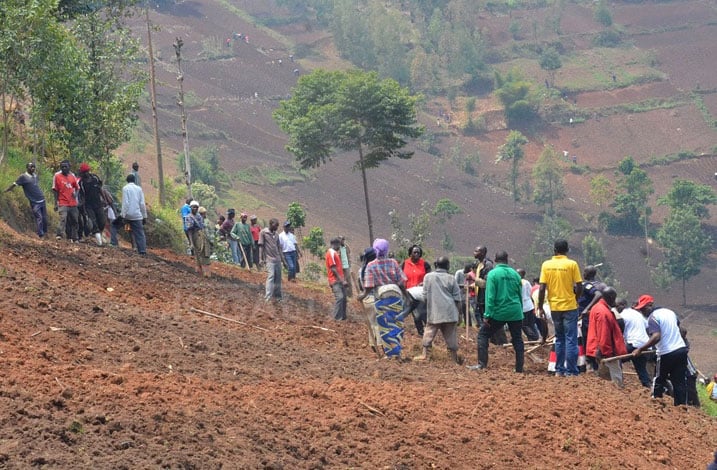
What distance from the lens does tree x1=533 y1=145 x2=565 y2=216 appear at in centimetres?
7700

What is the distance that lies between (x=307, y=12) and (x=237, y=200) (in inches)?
2238

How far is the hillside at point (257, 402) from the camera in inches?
328

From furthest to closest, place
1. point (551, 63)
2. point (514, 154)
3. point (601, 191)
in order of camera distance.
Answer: point (551, 63) → point (514, 154) → point (601, 191)

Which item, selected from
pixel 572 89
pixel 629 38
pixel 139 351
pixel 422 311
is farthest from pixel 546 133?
pixel 139 351

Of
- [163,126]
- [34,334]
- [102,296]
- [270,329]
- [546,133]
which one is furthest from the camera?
[546,133]

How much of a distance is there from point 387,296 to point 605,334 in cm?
261

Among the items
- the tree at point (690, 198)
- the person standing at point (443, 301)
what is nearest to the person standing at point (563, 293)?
the person standing at point (443, 301)

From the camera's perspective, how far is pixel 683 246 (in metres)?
65.4

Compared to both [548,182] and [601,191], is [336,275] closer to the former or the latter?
[601,191]

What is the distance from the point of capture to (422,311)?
1723cm

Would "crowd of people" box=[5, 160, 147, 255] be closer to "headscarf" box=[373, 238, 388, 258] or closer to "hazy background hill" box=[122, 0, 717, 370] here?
"headscarf" box=[373, 238, 388, 258]

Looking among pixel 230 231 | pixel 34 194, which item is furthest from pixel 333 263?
pixel 230 231

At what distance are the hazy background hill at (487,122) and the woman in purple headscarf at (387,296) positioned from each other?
104 feet

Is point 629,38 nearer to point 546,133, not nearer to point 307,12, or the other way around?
point 546,133
